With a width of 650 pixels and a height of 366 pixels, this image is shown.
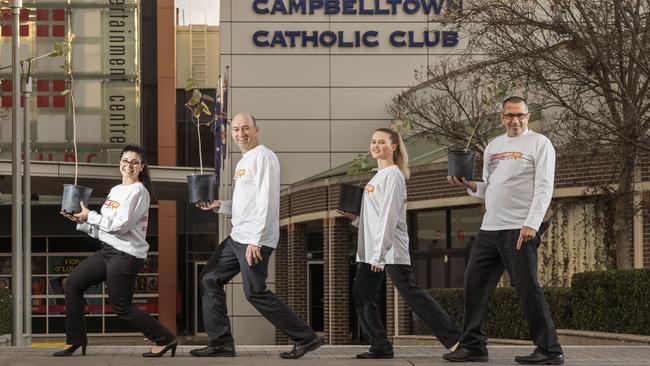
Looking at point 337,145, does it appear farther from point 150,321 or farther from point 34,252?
point 150,321

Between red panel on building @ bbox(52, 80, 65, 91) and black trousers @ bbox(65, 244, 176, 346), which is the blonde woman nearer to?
black trousers @ bbox(65, 244, 176, 346)

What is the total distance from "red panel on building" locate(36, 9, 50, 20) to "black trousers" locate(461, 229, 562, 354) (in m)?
35.4

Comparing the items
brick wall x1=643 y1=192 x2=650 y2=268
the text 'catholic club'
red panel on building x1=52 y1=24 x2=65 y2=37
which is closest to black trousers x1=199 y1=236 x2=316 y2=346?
brick wall x1=643 y1=192 x2=650 y2=268

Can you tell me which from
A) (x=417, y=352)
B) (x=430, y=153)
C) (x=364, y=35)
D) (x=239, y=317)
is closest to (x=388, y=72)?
(x=364, y=35)

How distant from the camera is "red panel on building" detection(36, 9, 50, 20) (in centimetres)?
4398

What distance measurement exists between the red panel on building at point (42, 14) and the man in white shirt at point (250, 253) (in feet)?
113

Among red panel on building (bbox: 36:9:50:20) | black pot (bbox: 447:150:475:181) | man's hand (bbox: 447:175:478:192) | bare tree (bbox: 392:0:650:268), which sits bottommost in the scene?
man's hand (bbox: 447:175:478:192)

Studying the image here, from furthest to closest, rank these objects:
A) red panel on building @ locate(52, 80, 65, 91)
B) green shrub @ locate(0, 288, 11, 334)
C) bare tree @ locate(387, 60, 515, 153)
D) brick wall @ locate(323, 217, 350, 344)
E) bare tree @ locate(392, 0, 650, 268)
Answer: red panel on building @ locate(52, 80, 65, 91) < brick wall @ locate(323, 217, 350, 344) < bare tree @ locate(387, 60, 515, 153) < green shrub @ locate(0, 288, 11, 334) < bare tree @ locate(392, 0, 650, 268)

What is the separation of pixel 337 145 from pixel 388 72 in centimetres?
249

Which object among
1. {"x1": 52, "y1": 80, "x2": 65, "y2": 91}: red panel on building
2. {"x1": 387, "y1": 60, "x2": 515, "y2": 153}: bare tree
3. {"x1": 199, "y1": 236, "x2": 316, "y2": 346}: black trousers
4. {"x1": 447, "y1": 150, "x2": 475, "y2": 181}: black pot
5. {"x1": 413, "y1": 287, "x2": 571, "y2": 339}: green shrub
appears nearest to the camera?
{"x1": 447, "y1": 150, "x2": 475, "y2": 181}: black pot

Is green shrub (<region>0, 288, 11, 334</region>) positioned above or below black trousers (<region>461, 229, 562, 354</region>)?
below

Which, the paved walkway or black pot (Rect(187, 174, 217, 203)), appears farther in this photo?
black pot (Rect(187, 174, 217, 203))

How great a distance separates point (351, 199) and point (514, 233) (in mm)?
1442

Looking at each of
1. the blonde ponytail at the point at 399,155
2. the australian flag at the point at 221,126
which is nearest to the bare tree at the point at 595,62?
the blonde ponytail at the point at 399,155
